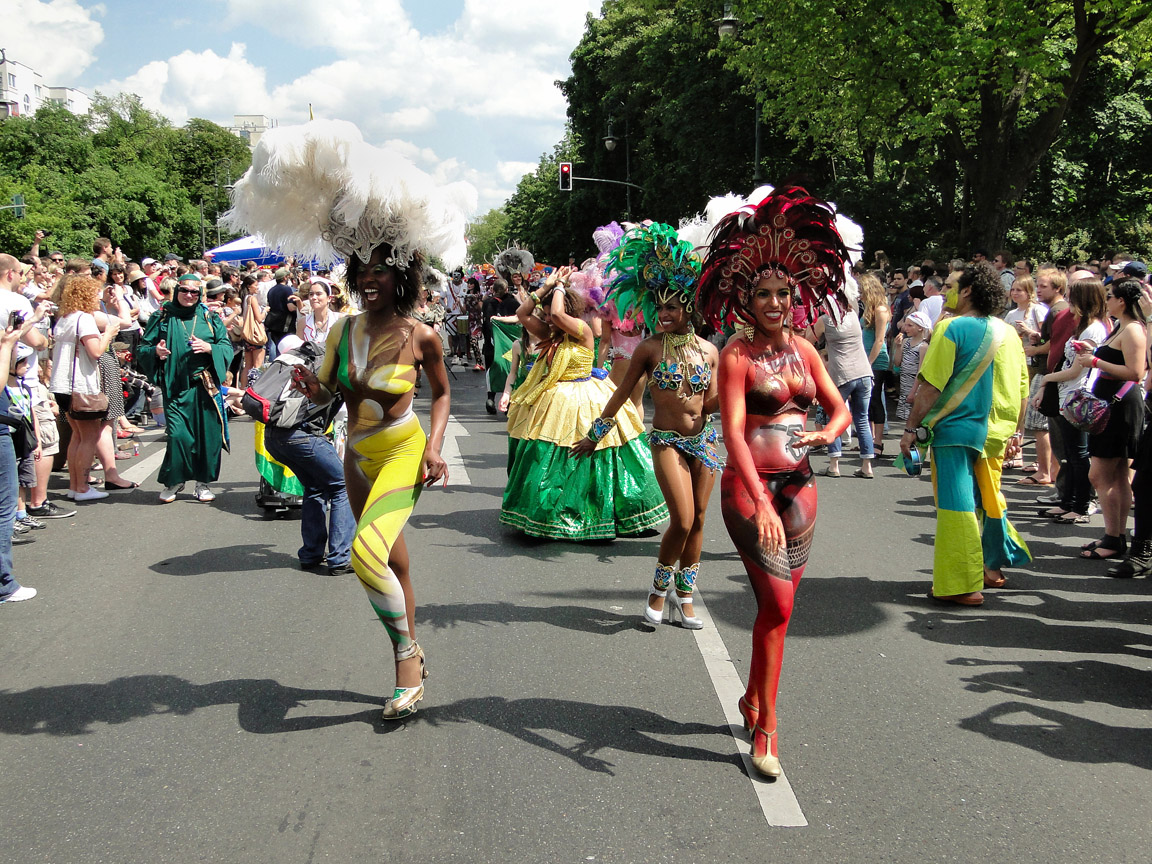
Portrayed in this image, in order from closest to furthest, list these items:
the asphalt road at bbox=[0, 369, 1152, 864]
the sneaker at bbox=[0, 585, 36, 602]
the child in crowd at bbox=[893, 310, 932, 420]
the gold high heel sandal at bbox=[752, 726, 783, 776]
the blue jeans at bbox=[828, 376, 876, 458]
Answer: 1. the asphalt road at bbox=[0, 369, 1152, 864]
2. the gold high heel sandal at bbox=[752, 726, 783, 776]
3. the sneaker at bbox=[0, 585, 36, 602]
4. the blue jeans at bbox=[828, 376, 876, 458]
5. the child in crowd at bbox=[893, 310, 932, 420]

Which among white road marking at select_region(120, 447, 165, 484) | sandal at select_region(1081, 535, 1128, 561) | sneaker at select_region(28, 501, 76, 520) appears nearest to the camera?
sandal at select_region(1081, 535, 1128, 561)

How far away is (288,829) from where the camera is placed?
3.30 meters

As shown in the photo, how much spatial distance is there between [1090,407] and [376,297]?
4.80 metres

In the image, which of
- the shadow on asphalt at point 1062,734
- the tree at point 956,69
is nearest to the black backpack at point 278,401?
the shadow on asphalt at point 1062,734

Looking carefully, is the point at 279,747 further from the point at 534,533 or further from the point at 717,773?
the point at 534,533

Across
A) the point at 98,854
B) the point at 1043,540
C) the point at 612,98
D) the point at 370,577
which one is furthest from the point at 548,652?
the point at 612,98

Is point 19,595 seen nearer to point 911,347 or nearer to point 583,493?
point 583,493

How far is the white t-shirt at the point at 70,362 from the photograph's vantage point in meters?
8.33

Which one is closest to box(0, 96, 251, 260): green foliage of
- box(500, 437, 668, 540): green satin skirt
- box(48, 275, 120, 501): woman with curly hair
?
box(48, 275, 120, 501): woman with curly hair

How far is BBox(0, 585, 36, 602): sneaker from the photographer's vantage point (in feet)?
19.0

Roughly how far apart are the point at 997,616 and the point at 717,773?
261 cm

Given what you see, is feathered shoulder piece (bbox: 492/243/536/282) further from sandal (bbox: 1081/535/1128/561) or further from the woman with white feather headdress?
sandal (bbox: 1081/535/1128/561)

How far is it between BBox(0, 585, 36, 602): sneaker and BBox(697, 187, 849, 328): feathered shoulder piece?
4405mm

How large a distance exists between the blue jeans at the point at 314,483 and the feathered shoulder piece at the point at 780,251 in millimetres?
3379
